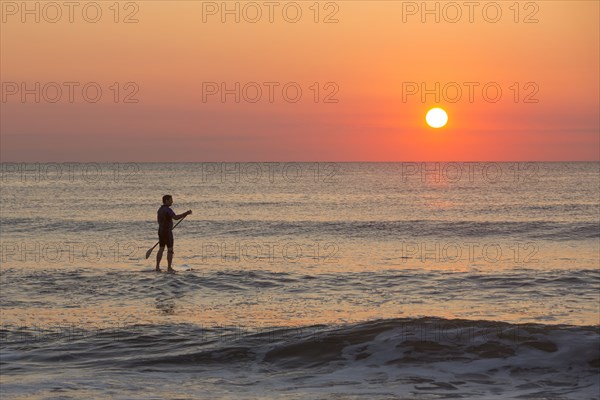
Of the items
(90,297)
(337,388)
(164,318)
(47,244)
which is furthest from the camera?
(47,244)

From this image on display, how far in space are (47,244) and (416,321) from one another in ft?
54.7

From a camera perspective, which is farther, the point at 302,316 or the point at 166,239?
the point at 166,239

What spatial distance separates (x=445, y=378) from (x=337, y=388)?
1.48 meters

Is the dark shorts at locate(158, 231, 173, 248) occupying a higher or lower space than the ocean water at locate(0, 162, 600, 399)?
higher

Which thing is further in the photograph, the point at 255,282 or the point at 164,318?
the point at 255,282

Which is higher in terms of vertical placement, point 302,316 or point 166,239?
point 166,239

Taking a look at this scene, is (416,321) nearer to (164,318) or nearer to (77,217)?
(164,318)

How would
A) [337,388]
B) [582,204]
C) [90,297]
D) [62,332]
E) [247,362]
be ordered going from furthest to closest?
[582,204] → [90,297] → [62,332] → [247,362] → [337,388]

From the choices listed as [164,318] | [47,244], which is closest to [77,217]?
[47,244]

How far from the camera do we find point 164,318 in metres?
13.8

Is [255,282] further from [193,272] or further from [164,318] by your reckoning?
[164,318]

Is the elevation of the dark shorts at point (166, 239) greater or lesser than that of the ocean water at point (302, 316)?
greater

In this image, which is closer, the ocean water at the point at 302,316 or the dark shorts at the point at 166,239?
the ocean water at the point at 302,316

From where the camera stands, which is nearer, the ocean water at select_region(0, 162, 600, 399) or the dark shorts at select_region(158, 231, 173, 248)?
the ocean water at select_region(0, 162, 600, 399)
